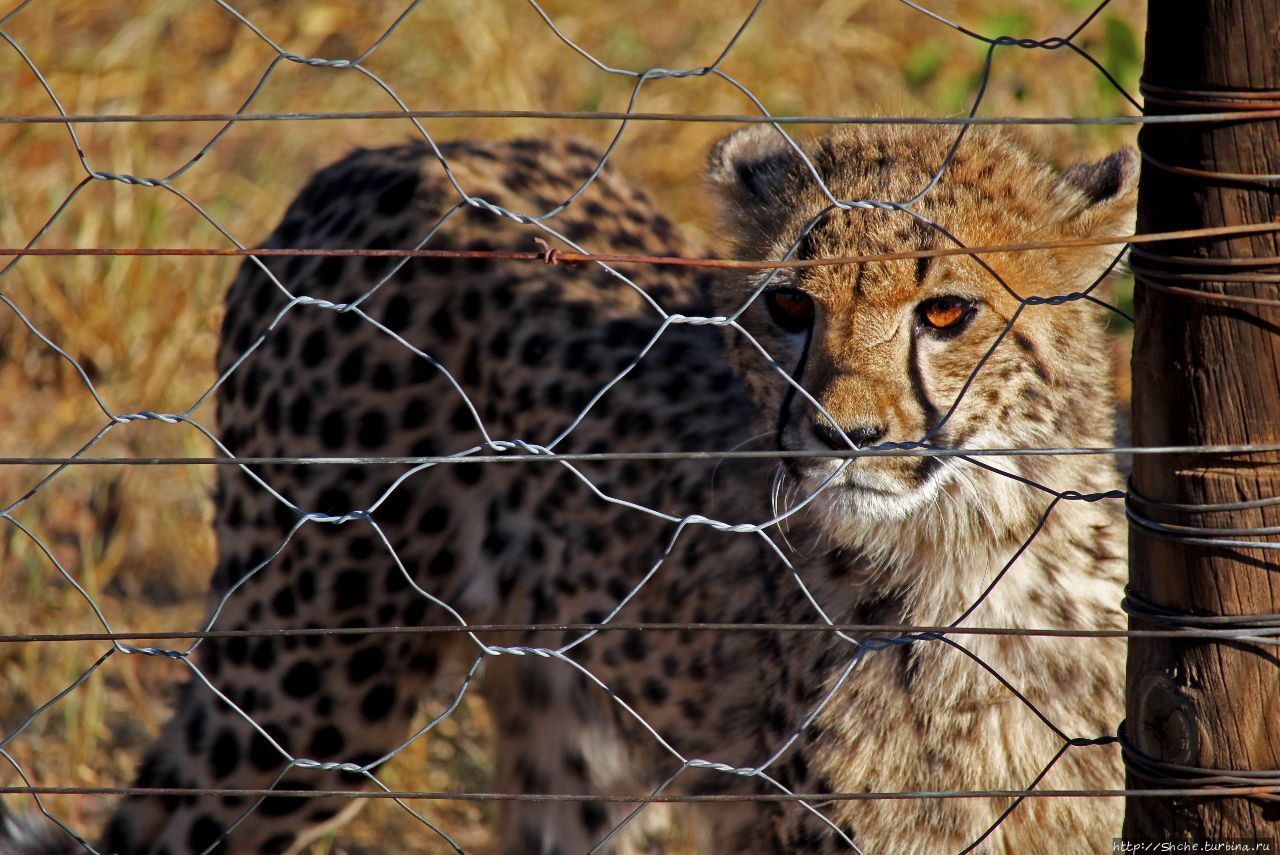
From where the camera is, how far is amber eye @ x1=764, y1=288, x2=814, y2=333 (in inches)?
68.4

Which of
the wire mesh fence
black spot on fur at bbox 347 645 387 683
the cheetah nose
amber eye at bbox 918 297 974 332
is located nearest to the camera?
the cheetah nose

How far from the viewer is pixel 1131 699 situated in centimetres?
134

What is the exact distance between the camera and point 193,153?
4.88 meters

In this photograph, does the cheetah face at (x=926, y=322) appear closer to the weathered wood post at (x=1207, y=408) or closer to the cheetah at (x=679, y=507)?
the cheetah at (x=679, y=507)

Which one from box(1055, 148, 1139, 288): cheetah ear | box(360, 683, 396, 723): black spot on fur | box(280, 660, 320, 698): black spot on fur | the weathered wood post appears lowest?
box(360, 683, 396, 723): black spot on fur

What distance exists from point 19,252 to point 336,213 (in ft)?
3.46

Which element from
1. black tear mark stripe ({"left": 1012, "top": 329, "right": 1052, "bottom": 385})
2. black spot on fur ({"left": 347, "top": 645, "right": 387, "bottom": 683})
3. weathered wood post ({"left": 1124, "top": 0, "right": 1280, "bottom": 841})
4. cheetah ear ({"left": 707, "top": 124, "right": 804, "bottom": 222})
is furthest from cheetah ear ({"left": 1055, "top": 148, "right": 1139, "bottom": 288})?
black spot on fur ({"left": 347, "top": 645, "right": 387, "bottom": 683})

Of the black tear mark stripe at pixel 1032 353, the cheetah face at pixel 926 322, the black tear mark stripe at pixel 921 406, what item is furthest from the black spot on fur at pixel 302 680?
the black tear mark stripe at pixel 1032 353

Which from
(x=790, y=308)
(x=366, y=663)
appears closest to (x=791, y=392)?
(x=790, y=308)

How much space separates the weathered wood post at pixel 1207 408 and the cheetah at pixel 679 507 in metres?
0.41

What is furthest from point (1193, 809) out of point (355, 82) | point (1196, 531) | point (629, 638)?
point (355, 82)

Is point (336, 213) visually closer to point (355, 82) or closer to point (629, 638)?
point (629, 638)

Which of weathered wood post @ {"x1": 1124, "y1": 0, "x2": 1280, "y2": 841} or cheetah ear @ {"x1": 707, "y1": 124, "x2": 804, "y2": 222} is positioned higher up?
cheetah ear @ {"x1": 707, "y1": 124, "x2": 804, "y2": 222}

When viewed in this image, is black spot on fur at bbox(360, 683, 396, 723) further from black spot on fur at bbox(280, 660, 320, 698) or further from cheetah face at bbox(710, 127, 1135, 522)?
cheetah face at bbox(710, 127, 1135, 522)
